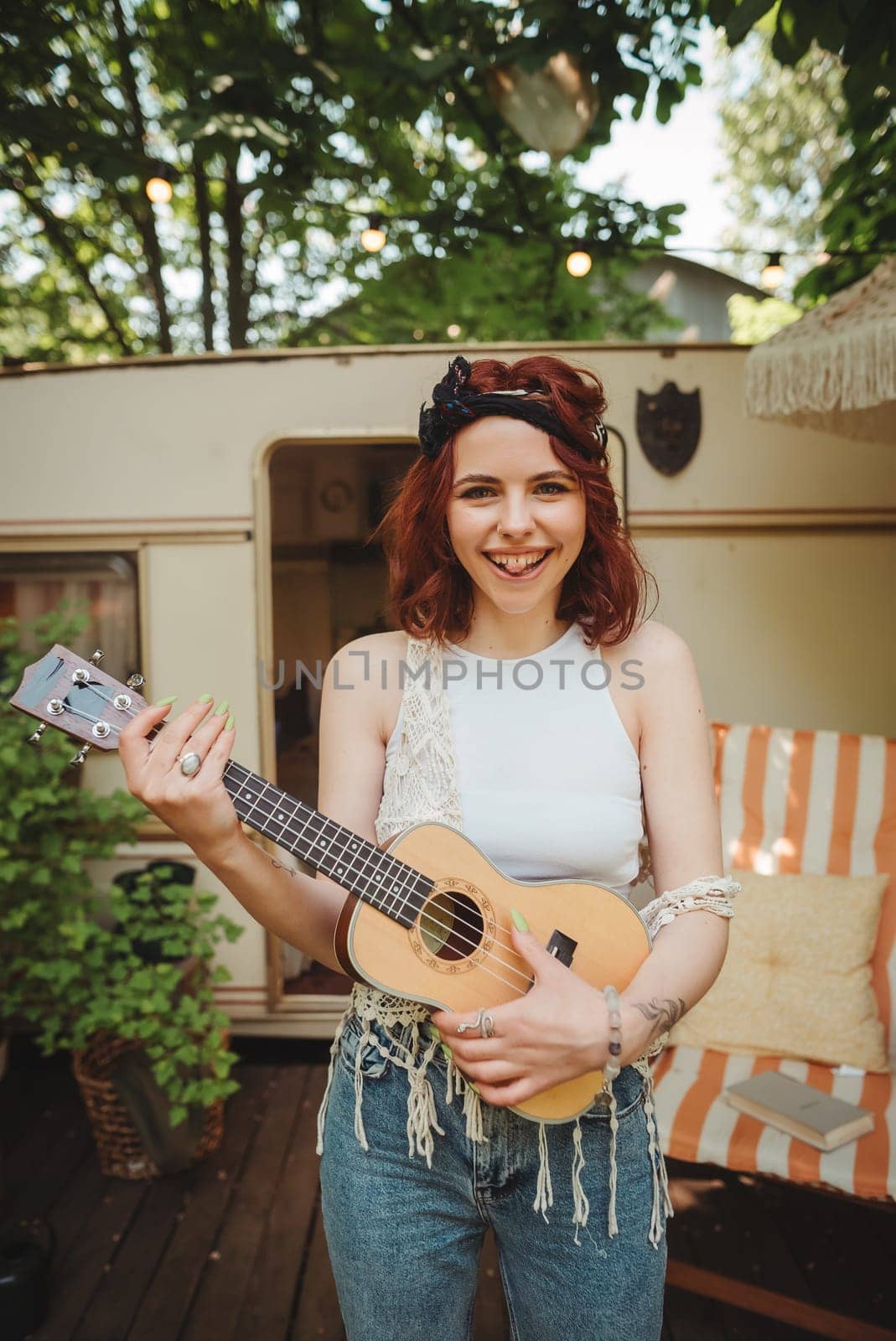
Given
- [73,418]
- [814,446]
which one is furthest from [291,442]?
[814,446]

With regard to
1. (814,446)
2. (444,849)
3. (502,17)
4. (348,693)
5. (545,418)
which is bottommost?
(444,849)

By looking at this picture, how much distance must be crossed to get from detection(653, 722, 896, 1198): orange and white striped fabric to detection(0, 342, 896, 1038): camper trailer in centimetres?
37

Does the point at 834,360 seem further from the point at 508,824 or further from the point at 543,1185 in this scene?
the point at 543,1185

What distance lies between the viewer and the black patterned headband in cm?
130

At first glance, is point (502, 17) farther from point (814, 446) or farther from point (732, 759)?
point (732, 759)

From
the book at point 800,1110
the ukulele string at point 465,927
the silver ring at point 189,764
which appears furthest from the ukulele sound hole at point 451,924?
the book at point 800,1110

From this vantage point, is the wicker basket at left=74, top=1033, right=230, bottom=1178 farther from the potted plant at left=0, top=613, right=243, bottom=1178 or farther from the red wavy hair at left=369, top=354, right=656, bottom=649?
the red wavy hair at left=369, top=354, right=656, bottom=649

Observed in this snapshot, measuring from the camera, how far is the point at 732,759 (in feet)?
10.7

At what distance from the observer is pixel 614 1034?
3.58ft

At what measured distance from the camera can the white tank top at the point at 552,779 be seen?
4.27 feet

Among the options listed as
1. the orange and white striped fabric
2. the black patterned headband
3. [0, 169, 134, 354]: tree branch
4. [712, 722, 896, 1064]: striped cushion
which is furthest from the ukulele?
[0, 169, 134, 354]: tree branch

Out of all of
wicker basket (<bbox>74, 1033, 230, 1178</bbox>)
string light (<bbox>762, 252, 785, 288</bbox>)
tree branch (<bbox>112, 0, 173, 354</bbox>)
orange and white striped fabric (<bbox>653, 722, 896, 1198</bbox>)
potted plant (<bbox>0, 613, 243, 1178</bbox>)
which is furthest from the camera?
tree branch (<bbox>112, 0, 173, 354</bbox>)

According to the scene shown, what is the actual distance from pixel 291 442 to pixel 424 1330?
10.0 feet

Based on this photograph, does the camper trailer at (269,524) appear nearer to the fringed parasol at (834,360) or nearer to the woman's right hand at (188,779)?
the fringed parasol at (834,360)
